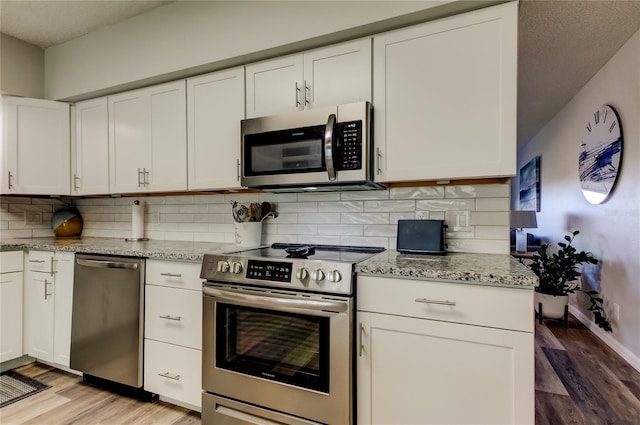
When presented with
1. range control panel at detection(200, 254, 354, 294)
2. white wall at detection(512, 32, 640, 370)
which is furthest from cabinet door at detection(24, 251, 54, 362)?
white wall at detection(512, 32, 640, 370)

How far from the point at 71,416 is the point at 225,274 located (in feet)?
4.09

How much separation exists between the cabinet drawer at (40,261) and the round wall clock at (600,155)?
4441mm

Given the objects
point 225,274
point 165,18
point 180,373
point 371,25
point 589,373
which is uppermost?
point 165,18

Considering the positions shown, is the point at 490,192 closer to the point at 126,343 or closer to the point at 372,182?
the point at 372,182

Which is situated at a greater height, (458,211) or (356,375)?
(458,211)

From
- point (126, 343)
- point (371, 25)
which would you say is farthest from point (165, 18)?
point (126, 343)

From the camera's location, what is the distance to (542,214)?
15.8 ft

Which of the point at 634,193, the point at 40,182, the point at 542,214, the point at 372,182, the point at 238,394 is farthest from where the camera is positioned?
the point at 542,214

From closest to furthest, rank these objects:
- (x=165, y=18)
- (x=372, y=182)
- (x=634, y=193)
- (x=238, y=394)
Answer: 1. (x=238, y=394)
2. (x=372, y=182)
3. (x=165, y=18)
4. (x=634, y=193)

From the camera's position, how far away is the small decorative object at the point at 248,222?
217 centimetres

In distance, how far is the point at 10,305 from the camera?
7.67 feet

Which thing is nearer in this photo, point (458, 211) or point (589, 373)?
point (458, 211)

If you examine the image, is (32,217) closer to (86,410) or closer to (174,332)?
(86,410)

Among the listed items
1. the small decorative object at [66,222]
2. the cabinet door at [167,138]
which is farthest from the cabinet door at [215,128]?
the small decorative object at [66,222]
